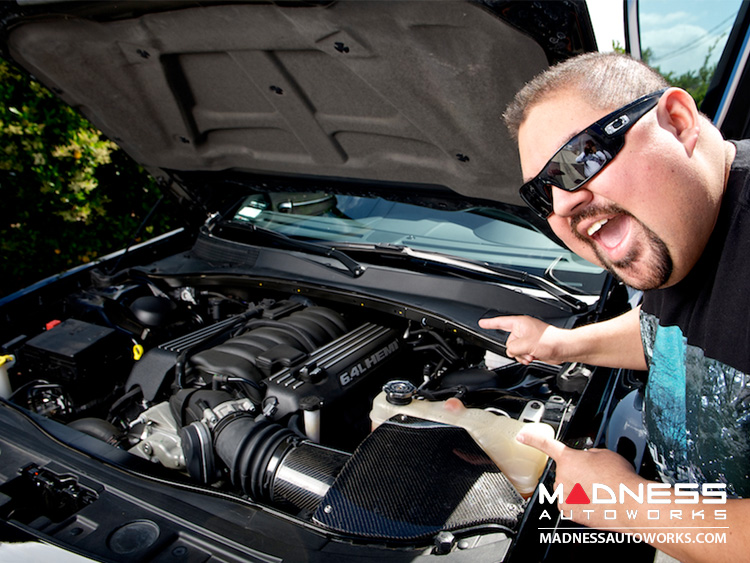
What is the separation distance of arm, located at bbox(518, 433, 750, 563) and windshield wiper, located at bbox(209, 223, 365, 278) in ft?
3.92

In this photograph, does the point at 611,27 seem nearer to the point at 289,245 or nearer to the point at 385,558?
the point at 385,558

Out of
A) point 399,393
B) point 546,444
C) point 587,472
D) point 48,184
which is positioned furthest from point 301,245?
point 48,184

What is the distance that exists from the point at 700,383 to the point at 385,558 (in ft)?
2.47

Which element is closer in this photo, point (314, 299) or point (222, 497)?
point (222, 497)

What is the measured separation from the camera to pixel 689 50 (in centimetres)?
495

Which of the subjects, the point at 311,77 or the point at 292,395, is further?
the point at 311,77

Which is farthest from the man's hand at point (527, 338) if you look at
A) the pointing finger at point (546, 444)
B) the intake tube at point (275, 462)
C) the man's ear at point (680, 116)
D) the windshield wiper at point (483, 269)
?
the man's ear at point (680, 116)

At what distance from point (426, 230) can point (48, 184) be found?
354cm

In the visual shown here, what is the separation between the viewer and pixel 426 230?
233cm

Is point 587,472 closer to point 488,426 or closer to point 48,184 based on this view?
point 488,426

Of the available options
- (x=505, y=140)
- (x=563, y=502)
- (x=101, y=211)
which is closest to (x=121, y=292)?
(x=505, y=140)

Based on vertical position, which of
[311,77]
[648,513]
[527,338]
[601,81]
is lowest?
[648,513]

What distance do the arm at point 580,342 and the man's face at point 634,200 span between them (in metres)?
0.41

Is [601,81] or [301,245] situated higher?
[601,81]
